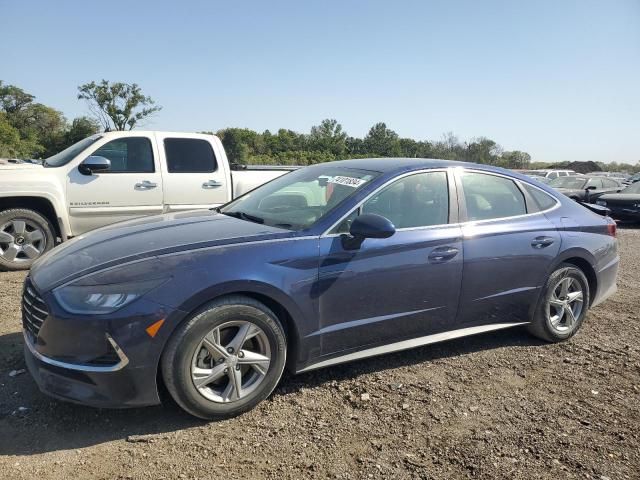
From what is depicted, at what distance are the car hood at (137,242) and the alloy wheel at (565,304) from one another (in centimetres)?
256

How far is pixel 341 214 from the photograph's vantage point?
336 cm

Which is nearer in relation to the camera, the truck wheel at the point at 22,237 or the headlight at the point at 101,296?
the headlight at the point at 101,296

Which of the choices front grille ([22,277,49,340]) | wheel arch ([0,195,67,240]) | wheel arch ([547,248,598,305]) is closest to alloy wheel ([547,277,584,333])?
wheel arch ([547,248,598,305])

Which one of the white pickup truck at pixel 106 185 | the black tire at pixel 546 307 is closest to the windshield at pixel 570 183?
the white pickup truck at pixel 106 185

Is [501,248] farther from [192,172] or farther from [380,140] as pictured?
[380,140]

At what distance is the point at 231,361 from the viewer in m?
2.92

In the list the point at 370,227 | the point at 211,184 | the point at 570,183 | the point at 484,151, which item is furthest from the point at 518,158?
the point at 370,227

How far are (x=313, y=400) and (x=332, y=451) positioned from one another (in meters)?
0.55

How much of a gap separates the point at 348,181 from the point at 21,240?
4.65 metres

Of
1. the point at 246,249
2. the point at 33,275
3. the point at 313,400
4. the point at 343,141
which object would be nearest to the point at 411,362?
the point at 313,400

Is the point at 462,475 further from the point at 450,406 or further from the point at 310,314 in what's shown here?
the point at 310,314

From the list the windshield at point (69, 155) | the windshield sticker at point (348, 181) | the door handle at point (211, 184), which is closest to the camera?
the windshield sticker at point (348, 181)

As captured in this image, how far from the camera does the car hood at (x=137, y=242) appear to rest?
9.50 ft

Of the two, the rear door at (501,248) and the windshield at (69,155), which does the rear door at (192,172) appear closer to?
the windshield at (69,155)
